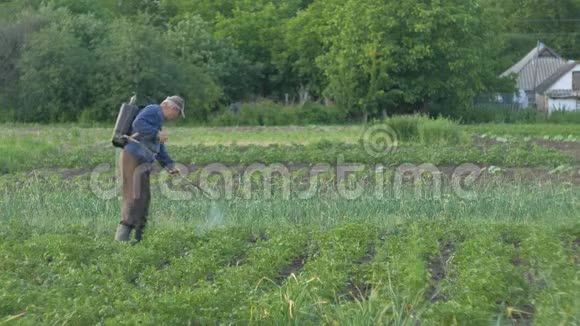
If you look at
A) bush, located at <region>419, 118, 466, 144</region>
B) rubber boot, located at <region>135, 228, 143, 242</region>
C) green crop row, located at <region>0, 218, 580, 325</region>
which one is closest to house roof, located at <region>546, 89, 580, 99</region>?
bush, located at <region>419, 118, 466, 144</region>

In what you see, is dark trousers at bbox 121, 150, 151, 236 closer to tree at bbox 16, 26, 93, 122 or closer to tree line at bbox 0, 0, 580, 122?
tree line at bbox 0, 0, 580, 122

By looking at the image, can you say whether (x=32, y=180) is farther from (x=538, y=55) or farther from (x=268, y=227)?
(x=538, y=55)

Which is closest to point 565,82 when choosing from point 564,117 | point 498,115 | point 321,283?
point 564,117

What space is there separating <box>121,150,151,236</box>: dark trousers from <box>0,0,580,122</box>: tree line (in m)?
30.2

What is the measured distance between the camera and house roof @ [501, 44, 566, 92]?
6706 centimetres

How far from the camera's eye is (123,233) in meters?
10.1

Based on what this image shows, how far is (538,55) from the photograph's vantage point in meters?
66.6

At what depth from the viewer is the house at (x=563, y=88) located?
6098 centimetres

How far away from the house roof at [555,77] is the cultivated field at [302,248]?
43787 mm

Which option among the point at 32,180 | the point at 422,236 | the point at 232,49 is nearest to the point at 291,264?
the point at 422,236

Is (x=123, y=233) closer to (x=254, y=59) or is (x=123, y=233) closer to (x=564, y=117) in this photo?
(x=564, y=117)

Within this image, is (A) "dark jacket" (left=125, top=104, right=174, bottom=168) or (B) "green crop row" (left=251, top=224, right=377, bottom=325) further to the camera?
(A) "dark jacket" (left=125, top=104, right=174, bottom=168)

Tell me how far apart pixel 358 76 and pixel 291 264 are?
37.6 meters

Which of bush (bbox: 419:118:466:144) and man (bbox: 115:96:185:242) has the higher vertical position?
man (bbox: 115:96:185:242)
